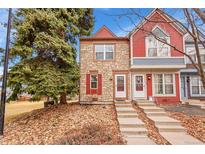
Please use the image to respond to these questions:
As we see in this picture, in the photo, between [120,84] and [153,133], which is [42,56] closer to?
[120,84]

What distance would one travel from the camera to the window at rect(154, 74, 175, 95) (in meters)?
9.51

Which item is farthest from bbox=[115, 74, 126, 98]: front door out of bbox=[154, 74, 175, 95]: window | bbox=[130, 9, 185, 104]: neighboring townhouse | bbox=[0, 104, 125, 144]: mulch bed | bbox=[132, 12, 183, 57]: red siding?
bbox=[0, 104, 125, 144]: mulch bed

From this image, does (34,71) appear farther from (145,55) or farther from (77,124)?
(145,55)

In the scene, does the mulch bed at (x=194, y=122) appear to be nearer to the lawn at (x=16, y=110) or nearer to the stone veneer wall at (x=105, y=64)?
the stone veneer wall at (x=105, y=64)

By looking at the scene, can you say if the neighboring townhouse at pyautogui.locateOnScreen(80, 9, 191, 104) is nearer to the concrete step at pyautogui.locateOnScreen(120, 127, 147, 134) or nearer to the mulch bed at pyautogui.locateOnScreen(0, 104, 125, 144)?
the mulch bed at pyautogui.locateOnScreen(0, 104, 125, 144)

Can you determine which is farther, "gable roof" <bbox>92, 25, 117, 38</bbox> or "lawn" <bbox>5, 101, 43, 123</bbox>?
"gable roof" <bbox>92, 25, 117, 38</bbox>

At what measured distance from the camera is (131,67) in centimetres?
921

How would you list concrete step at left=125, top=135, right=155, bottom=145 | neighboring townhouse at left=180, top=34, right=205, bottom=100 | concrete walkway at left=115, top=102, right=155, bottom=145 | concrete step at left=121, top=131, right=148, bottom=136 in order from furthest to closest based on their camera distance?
neighboring townhouse at left=180, top=34, right=205, bottom=100, concrete step at left=121, top=131, right=148, bottom=136, concrete walkway at left=115, top=102, right=155, bottom=145, concrete step at left=125, top=135, right=155, bottom=145

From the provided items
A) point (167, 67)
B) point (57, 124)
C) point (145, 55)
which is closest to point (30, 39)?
point (57, 124)

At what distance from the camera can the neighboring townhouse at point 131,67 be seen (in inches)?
366

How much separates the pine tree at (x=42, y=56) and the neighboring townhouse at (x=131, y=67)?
160cm

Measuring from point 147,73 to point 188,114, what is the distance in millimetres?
3341

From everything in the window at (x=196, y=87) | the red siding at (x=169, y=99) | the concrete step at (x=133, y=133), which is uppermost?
the window at (x=196, y=87)

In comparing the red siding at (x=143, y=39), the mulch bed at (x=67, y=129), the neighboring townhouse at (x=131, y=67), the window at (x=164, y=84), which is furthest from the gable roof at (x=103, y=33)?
the mulch bed at (x=67, y=129)
